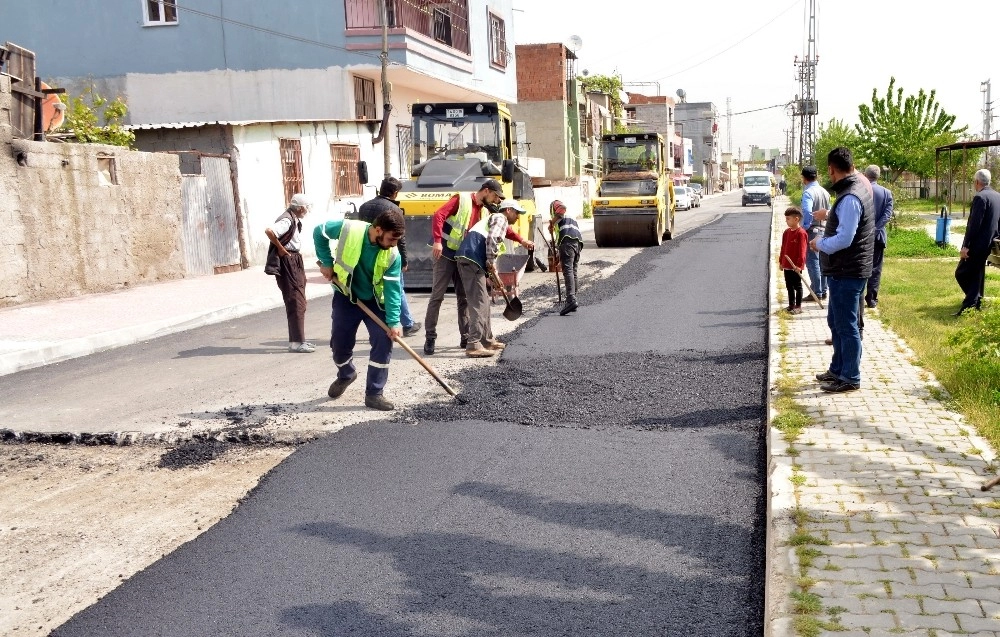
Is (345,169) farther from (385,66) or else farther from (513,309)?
(513,309)

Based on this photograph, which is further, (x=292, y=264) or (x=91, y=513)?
(x=292, y=264)

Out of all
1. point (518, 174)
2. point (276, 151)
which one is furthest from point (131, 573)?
point (276, 151)

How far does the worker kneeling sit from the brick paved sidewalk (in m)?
3.20

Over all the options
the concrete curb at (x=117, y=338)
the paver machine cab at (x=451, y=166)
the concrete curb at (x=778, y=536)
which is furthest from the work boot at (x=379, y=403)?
the paver machine cab at (x=451, y=166)

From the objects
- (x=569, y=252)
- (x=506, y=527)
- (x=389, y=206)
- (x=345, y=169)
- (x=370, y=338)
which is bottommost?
(x=506, y=527)

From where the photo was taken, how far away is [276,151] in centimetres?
2016

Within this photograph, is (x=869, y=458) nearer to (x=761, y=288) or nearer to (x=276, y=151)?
(x=761, y=288)

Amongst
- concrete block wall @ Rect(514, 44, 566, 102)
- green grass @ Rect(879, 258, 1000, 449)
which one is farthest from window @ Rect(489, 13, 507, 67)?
green grass @ Rect(879, 258, 1000, 449)

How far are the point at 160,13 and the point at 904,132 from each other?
3252 centimetres

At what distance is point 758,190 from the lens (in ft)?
178

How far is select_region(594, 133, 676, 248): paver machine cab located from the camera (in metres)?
23.3

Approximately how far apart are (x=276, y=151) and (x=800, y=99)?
58257 millimetres

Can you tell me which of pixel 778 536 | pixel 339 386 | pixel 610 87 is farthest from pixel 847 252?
pixel 610 87

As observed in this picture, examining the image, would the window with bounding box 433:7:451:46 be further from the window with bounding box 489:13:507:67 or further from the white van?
the white van
